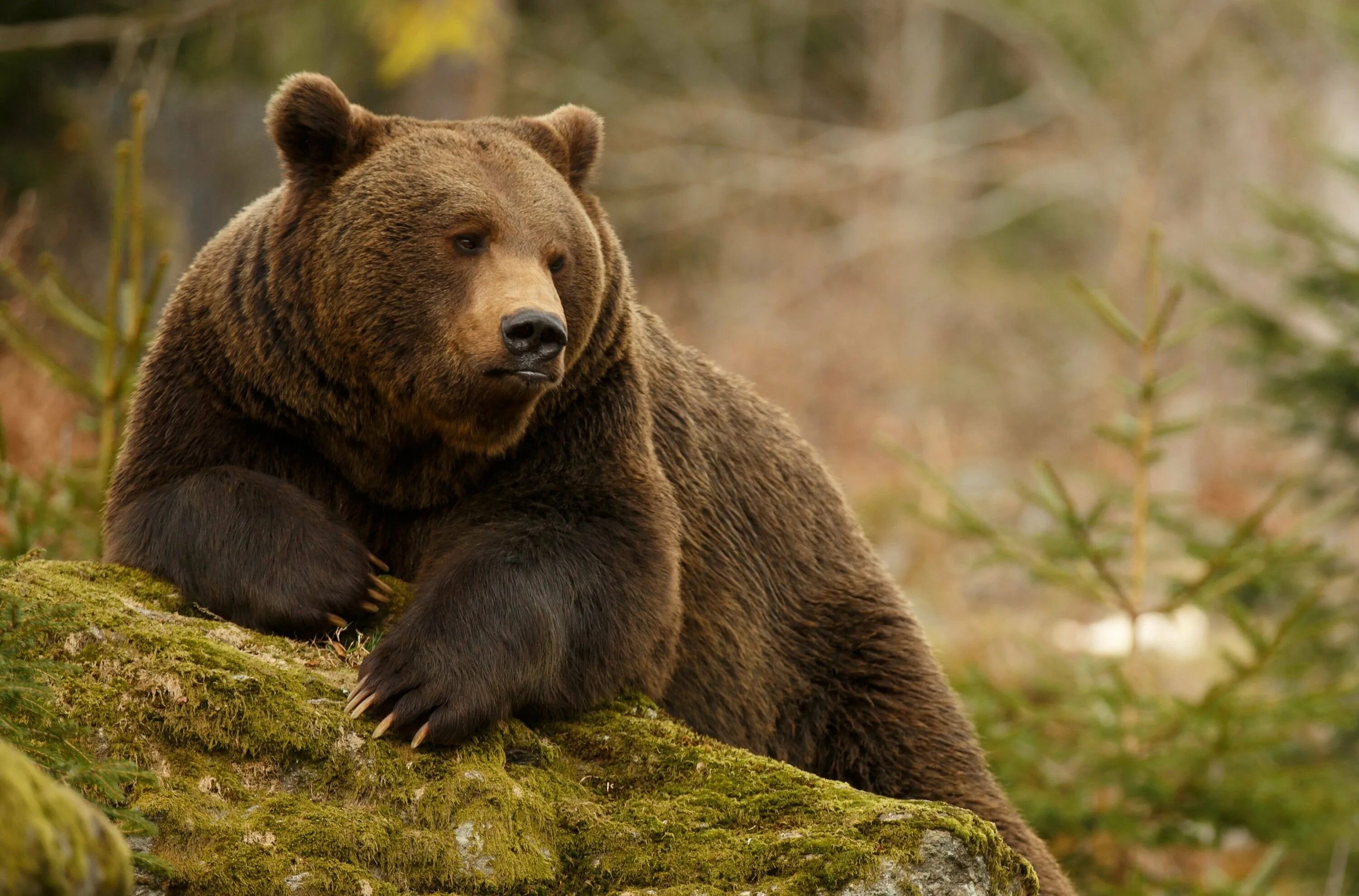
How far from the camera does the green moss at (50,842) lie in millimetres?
1888

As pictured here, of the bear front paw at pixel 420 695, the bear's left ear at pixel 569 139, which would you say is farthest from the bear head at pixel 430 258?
the bear front paw at pixel 420 695

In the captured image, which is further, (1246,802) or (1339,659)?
(1339,659)

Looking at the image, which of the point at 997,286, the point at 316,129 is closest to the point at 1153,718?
the point at 316,129

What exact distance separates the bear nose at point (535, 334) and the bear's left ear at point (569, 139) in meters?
1.04

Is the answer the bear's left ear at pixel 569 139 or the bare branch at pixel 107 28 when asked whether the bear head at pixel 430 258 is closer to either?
the bear's left ear at pixel 569 139

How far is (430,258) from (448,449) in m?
0.59

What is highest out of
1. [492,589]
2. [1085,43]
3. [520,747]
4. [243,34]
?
[1085,43]

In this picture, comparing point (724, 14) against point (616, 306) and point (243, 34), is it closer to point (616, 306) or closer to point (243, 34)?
point (243, 34)

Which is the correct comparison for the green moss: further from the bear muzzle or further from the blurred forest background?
the blurred forest background

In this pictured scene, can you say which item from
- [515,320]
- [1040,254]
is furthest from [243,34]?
[1040,254]

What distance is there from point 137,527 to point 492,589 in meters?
1.14

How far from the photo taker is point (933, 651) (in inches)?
223

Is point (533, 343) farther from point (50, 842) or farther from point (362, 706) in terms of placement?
point (50, 842)

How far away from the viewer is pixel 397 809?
11.0 feet
